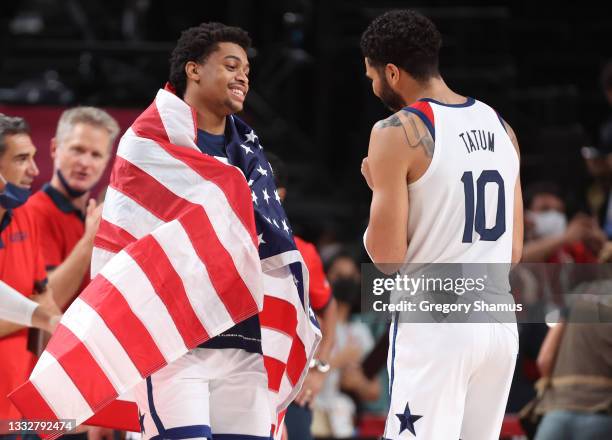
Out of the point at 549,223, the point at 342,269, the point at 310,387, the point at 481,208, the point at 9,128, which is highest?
the point at 549,223

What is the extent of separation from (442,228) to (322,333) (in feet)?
6.37

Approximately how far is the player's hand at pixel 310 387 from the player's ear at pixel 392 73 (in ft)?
6.61

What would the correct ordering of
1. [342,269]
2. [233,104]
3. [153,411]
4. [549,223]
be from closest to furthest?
[153,411] → [233,104] → [342,269] → [549,223]

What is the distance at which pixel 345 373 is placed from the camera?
29.3ft

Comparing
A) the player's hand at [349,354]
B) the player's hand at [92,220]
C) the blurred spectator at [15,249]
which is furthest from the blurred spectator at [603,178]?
the blurred spectator at [15,249]

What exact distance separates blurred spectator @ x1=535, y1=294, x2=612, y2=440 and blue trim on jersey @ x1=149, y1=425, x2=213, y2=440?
87.6 inches

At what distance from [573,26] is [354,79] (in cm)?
321

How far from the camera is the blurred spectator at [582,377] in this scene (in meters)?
5.69

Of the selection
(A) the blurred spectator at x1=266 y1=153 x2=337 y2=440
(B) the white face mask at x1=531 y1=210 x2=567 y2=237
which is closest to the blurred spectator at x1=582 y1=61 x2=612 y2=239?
(B) the white face mask at x1=531 y1=210 x2=567 y2=237

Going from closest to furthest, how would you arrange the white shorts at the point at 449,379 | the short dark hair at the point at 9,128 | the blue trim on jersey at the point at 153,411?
the white shorts at the point at 449,379, the blue trim on jersey at the point at 153,411, the short dark hair at the point at 9,128

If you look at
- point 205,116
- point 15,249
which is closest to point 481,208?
point 205,116

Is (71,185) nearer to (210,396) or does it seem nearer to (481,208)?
(210,396)

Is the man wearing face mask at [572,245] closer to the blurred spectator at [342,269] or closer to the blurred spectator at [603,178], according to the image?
the blurred spectator at [603,178]

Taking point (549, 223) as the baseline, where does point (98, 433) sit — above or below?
below
